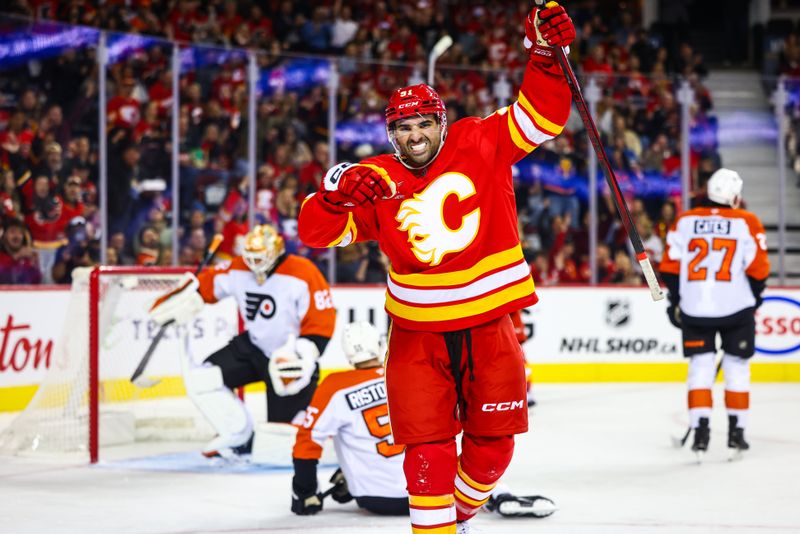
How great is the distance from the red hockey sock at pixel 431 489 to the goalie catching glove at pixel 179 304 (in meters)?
2.84

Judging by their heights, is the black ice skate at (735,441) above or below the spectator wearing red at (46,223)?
below

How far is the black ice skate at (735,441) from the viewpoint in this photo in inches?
235

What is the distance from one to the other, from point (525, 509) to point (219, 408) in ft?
6.45

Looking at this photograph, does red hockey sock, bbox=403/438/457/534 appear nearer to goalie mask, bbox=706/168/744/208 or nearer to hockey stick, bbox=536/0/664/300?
hockey stick, bbox=536/0/664/300

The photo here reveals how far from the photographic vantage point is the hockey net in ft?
19.7

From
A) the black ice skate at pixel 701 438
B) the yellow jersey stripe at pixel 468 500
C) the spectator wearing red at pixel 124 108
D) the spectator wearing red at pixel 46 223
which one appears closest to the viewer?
the yellow jersey stripe at pixel 468 500

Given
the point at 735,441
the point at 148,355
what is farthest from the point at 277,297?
the point at 735,441

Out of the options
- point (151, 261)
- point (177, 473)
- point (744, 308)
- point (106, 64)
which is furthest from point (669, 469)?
point (106, 64)

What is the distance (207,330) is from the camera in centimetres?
679

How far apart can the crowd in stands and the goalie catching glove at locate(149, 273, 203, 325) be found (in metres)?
1.89

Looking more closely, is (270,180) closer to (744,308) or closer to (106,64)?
(106,64)

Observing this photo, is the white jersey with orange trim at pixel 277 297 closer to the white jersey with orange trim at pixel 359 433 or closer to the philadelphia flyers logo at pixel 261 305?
the philadelphia flyers logo at pixel 261 305

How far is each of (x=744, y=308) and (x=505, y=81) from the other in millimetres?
4049

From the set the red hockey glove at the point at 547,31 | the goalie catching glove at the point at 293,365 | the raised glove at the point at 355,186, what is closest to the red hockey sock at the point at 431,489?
the raised glove at the point at 355,186
